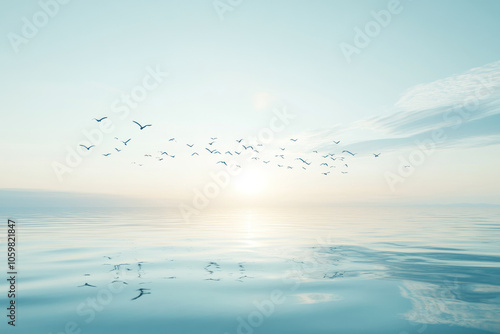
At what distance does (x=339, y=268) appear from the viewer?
1486 cm

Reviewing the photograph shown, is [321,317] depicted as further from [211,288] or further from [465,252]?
[465,252]

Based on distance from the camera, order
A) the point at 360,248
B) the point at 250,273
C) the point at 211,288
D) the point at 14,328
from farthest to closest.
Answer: the point at 360,248 < the point at 250,273 < the point at 211,288 < the point at 14,328

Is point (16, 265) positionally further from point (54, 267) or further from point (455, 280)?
point (455, 280)

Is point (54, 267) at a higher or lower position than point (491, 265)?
higher

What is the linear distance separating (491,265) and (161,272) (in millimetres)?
16000

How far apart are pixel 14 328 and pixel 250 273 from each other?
8755mm

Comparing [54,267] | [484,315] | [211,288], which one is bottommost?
[484,315]

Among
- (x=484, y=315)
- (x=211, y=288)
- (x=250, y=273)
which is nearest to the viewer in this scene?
(x=484, y=315)

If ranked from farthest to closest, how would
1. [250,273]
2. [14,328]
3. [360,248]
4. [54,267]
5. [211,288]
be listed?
[360,248], [54,267], [250,273], [211,288], [14,328]

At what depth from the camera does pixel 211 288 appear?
458 inches

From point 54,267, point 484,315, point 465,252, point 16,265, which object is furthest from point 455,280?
point 16,265

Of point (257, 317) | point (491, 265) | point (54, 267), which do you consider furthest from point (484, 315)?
point (54, 267)

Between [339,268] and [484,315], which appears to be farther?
[339,268]

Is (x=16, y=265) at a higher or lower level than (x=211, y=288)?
higher
